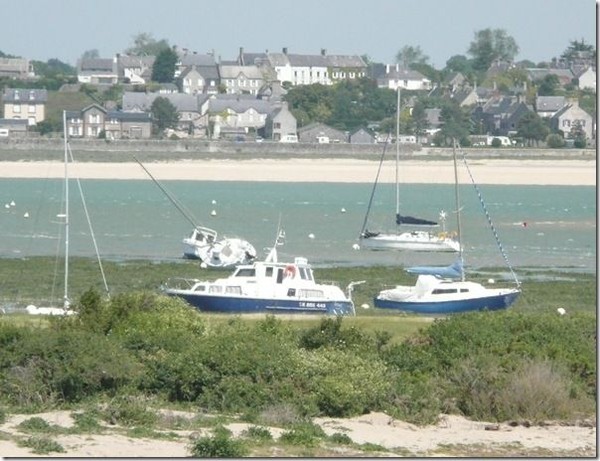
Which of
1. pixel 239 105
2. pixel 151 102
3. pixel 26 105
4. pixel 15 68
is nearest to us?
pixel 26 105

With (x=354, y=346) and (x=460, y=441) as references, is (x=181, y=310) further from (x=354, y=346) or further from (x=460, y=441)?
(x=460, y=441)

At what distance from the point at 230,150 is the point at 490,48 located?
74.2m

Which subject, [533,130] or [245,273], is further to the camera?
[533,130]

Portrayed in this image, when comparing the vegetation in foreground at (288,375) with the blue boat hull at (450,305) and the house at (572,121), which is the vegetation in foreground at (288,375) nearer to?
the blue boat hull at (450,305)

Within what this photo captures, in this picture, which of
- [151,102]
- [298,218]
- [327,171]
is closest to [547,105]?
[327,171]

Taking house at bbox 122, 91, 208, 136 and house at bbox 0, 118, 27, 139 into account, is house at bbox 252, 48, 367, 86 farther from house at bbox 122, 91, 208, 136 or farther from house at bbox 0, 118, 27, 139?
house at bbox 0, 118, 27, 139

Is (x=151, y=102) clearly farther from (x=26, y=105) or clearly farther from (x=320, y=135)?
(x=320, y=135)

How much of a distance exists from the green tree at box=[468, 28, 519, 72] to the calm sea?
262 ft

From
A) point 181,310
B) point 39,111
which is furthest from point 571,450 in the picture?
point 39,111

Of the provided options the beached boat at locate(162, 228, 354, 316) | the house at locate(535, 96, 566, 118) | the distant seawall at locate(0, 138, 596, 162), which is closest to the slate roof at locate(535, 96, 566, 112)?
the house at locate(535, 96, 566, 118)

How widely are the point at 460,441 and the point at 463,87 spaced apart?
133 m

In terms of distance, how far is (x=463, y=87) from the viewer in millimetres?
147750

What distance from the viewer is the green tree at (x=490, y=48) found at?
17612 cm

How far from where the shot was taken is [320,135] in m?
115
